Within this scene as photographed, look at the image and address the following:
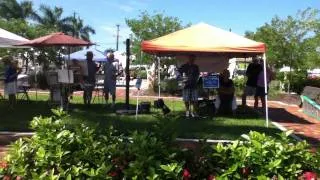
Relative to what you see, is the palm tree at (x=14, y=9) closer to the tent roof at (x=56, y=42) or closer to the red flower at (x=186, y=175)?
the tent roof at (x=56, y=42)

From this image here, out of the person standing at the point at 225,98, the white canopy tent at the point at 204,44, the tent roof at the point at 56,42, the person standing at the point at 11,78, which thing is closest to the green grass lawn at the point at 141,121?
the person standing at the point at 225,98

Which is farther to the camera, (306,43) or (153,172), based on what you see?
(306,43)

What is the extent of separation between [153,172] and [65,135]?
840 mm

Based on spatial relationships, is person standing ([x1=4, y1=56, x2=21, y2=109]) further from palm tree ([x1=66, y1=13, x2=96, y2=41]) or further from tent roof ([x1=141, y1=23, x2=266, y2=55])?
palm tree ([x1=66, y1=13, x2=96, y2=41])

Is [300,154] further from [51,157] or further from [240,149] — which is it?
[51,157]

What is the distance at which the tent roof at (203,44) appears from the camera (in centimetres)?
1314

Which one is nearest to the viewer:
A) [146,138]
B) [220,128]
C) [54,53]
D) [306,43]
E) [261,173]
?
[261,173]

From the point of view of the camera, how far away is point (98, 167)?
160 inches

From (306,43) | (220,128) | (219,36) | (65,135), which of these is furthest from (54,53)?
(65,135)

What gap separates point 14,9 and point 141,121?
2028 inches

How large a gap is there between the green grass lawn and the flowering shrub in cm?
513

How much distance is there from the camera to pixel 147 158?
4.01m

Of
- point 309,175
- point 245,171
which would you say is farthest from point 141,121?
point 309,175

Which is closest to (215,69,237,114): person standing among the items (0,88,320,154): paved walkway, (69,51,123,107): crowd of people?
(0,88,320,154): paved walkway
